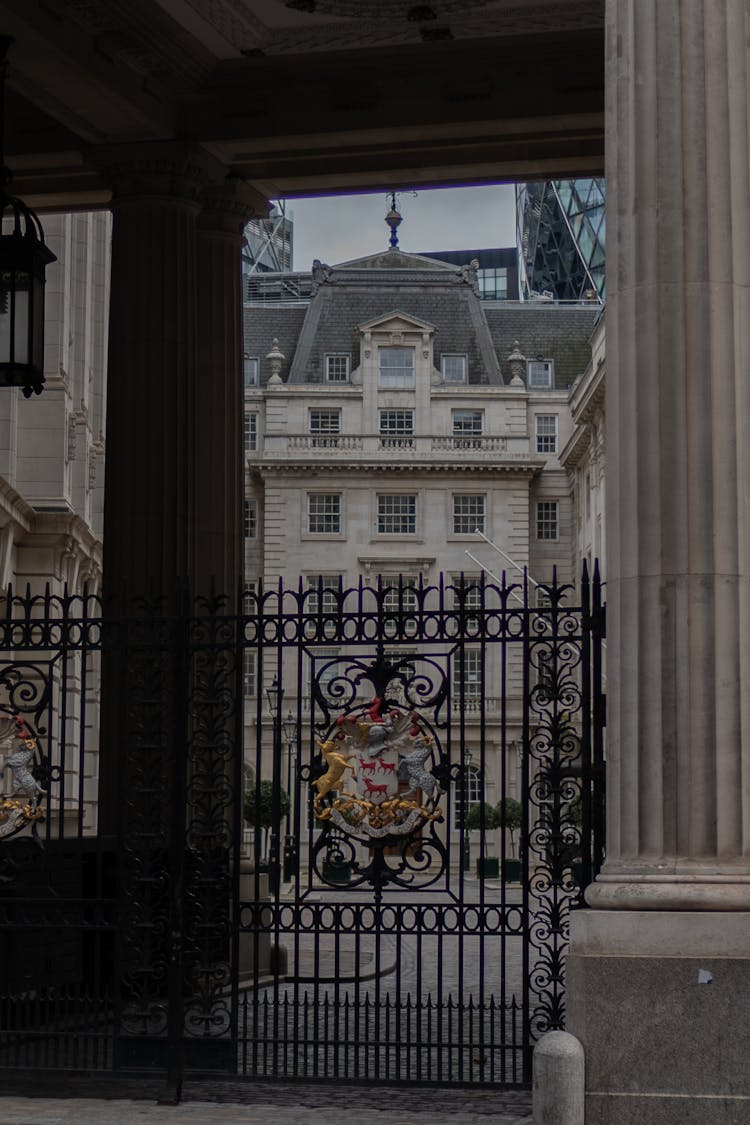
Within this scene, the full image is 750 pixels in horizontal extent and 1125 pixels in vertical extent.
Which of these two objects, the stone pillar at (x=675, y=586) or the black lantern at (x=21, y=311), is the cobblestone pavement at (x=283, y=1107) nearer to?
the stone pillar at (x=675, y=586)

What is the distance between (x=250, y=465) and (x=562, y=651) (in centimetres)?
8126

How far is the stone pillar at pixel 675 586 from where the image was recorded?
1067 cm

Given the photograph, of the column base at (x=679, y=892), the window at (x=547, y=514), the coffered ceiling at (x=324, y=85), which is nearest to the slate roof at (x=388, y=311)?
the window at (x=547, y=514)

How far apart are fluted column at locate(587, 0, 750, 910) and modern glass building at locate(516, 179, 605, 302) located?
127m

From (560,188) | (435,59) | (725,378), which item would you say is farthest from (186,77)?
(560,188)

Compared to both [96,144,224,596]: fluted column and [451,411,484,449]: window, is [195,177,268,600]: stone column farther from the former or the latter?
[451,411,484,449]: window

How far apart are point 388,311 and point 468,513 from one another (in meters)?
13.8

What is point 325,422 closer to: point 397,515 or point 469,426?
point 469,426

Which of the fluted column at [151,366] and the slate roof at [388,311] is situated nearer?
the fluted column at [151,366]

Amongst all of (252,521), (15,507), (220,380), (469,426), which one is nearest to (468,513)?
(469,426)

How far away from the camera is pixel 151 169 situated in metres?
21.0

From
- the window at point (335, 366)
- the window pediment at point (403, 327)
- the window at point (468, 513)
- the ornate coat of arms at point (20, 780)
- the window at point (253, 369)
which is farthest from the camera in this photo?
the window at point (253, 369)

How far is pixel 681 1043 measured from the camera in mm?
10633

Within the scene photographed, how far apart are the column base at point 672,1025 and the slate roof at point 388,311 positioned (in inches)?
3629
